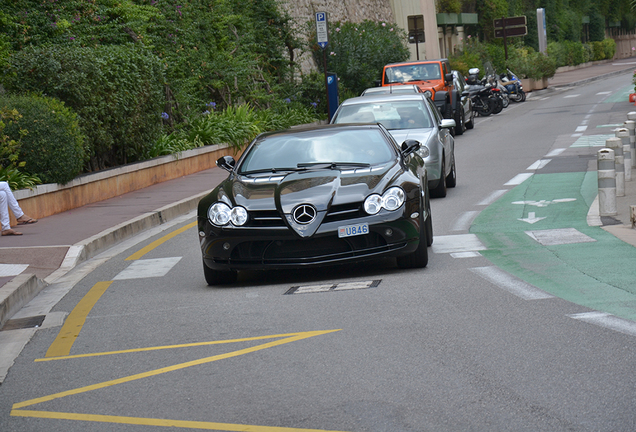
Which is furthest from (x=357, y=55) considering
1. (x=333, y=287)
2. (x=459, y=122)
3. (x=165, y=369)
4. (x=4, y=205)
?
(x=165, y=369)

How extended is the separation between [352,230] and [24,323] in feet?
9.25

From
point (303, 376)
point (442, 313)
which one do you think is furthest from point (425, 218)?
point (303, 376)

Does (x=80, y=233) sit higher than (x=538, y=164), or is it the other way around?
(x=80, y=233)

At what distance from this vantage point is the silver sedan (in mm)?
13023

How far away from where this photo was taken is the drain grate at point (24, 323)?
24.2ft

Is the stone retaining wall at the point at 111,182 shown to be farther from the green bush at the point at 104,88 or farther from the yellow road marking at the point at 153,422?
the yellow road marking at the point at 153,422

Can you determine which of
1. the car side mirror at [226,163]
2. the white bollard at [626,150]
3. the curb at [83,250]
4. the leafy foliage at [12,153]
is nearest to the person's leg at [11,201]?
the leafy foliage at [12,153]

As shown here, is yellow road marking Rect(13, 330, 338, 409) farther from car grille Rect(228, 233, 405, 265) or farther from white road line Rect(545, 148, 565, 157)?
white road line Rect(545, 148, 565, 157)

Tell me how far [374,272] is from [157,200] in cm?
755

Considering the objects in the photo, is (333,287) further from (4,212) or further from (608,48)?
(608,48)

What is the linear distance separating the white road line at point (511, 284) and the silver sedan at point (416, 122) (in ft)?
16.8

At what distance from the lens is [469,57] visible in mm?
45344

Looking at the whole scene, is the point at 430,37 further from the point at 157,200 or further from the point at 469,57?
the point at 157,200

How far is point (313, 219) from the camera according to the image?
763cm
